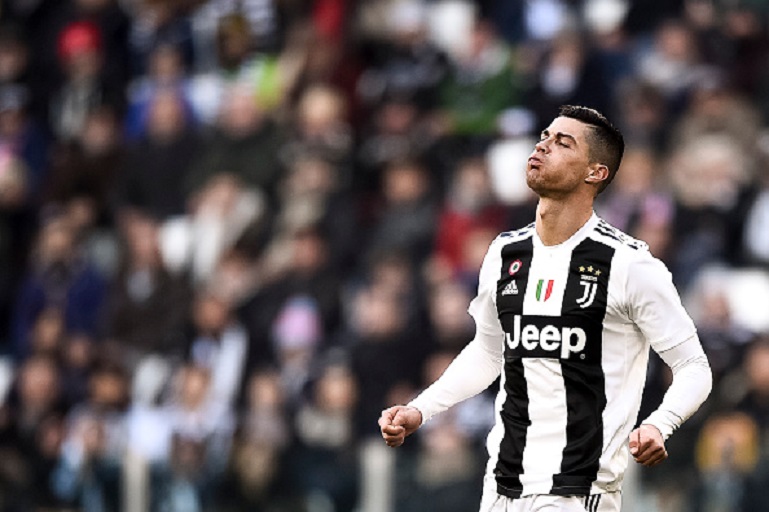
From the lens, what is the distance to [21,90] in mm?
14625

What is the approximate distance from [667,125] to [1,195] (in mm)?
5783

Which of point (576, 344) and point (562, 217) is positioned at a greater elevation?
point (562, 217)

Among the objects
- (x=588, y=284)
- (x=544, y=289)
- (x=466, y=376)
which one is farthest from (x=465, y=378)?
(x=588, y=284)

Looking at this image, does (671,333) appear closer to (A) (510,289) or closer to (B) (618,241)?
(B) (618,241)

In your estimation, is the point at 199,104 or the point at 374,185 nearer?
the point at 374,185

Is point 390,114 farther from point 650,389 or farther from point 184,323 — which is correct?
point 650,389

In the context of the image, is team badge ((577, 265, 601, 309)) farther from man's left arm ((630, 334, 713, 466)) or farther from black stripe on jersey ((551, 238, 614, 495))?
man's left arm ((630, 334, 713, 466))

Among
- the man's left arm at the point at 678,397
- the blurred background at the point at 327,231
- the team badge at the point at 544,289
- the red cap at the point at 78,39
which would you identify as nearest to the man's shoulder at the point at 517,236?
the team badge at the point at 544,289

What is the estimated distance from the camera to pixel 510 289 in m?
5.62

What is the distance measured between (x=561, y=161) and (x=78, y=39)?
32.1ft

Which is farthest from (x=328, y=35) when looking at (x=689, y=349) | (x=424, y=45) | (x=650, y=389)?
(x=689, y=349)

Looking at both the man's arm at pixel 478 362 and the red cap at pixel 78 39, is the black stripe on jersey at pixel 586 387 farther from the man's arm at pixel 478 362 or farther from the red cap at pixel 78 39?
the red cap at pixel 78 39

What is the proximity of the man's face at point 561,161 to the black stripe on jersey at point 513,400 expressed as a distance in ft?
0.89

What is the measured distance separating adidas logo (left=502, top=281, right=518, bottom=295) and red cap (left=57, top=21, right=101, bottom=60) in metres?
9.54
